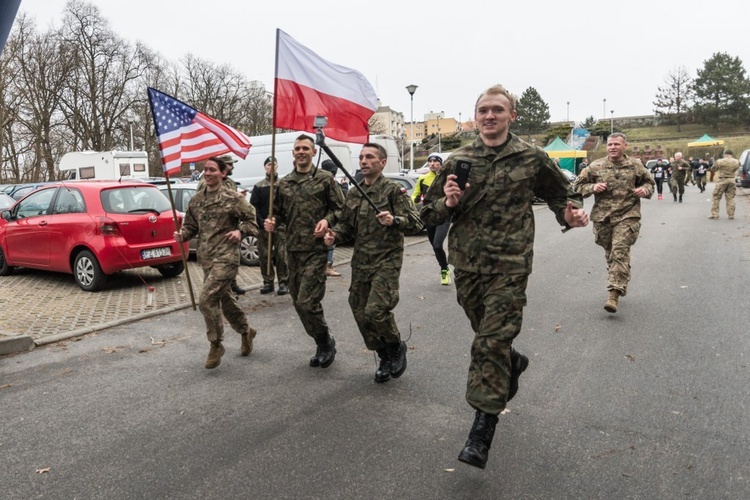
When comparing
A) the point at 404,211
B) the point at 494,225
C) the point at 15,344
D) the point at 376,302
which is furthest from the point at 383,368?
the point at 15,344

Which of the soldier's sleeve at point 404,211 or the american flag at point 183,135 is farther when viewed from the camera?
the american flag at point 183,135

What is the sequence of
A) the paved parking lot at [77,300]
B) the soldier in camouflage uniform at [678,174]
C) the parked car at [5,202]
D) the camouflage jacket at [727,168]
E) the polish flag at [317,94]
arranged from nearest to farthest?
the polish flag at [317,94] < the paved parking lot at [77,300] < the parked car at [5,202] < the camouflage jacket at [727,168] < the soldier in camouflage uniform at [678,174]

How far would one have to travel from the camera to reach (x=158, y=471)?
342cm

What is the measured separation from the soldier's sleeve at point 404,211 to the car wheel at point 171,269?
6.40 meters

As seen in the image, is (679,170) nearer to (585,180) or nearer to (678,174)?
(678,174)

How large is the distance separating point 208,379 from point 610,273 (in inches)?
179

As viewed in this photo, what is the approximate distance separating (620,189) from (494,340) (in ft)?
14.5

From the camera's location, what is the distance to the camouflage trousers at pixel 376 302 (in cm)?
463

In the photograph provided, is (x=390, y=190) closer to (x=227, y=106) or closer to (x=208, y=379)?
(x=208, y=379)

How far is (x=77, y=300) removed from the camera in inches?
336

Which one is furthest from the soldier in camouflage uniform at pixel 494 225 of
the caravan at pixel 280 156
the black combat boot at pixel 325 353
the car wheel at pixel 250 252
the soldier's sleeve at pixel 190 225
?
the caravan at pixel 280 156

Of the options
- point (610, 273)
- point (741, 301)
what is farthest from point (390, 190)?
point (741, 301)

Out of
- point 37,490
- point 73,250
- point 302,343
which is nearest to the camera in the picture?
point 37,490

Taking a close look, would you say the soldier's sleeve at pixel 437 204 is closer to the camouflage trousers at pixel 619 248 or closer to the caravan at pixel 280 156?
the camouflage trousers at pixel 619 248
